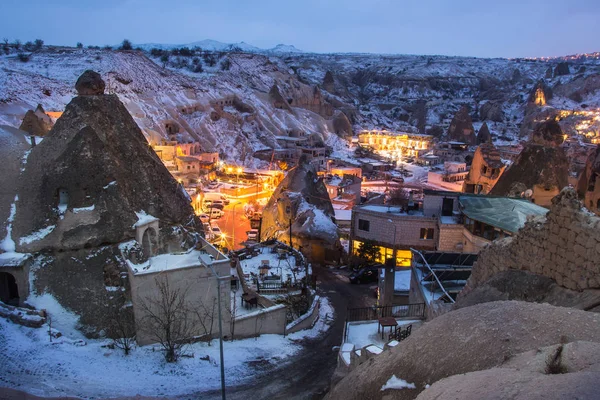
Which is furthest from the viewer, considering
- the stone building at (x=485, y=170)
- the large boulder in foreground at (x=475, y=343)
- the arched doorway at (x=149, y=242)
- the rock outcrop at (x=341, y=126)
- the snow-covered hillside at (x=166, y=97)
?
the rock outcrop at (x=341, y=126)

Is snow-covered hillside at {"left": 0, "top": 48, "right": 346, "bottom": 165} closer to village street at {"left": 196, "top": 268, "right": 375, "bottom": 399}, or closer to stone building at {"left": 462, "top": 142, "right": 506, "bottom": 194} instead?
stone building at {"left": 462, "top": 142, "right": 506, "bottom": 194}

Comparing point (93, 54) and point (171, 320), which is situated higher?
point (93, 54)

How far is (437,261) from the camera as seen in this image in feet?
54.8

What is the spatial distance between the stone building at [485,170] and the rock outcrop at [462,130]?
52928 mm

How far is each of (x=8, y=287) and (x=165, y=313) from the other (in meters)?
6.43

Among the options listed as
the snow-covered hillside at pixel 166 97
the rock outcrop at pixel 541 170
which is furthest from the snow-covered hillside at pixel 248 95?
the rock outcrop at pixel 541 170

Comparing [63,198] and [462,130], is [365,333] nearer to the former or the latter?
[63,198]

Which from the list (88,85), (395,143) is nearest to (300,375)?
(88,85)

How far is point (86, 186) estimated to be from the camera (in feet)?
59.6

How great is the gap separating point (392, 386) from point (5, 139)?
1870 centimetres

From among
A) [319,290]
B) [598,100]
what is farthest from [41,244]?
[598,100]

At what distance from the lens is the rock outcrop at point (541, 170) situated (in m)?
26.7

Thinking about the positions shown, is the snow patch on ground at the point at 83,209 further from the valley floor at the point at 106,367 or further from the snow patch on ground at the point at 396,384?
the snow patch on ground at the point at 396,384

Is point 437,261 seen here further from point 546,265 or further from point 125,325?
point 125,325
